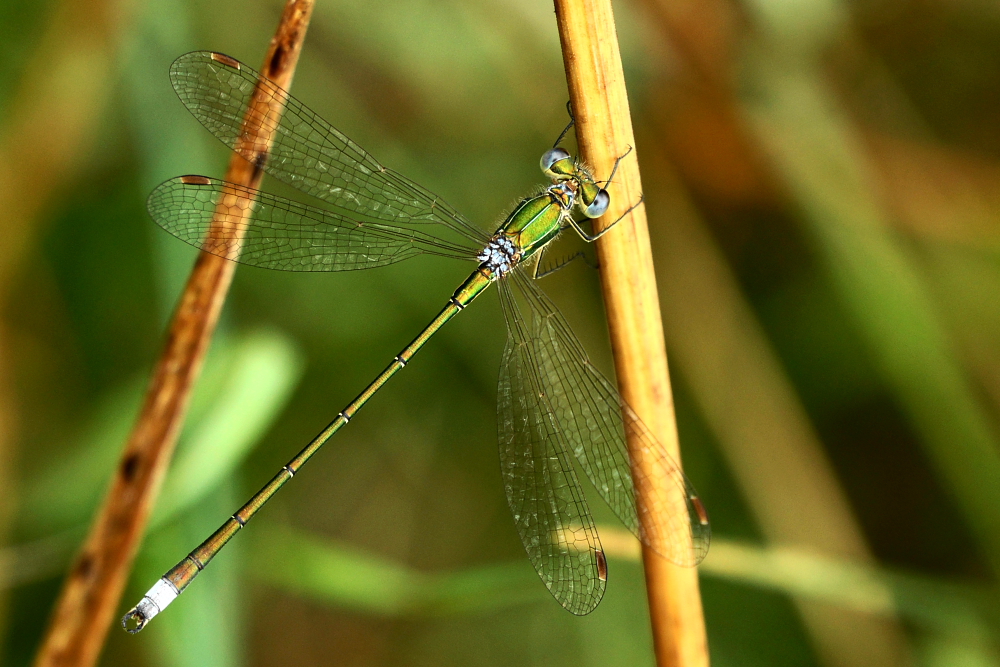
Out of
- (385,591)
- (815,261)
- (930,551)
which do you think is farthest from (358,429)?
(930,551)

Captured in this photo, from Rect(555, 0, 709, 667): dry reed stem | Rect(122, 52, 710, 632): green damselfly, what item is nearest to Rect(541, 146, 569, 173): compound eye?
Rect(122, 52, 710, 632): green damselfly

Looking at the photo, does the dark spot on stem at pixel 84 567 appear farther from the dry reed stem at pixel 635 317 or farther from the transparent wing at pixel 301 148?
the dry reed stem at pixel 635 317

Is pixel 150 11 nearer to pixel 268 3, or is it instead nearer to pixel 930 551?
pixel 268 3

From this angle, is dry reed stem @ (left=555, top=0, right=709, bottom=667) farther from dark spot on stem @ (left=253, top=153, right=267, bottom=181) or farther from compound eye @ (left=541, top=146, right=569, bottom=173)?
dark spot on stem @ (left=253, top=153, right=267, bottom=181)

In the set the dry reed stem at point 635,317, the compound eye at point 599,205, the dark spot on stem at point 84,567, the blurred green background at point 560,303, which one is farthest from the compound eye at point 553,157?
the dark spot on stem at point 84,567

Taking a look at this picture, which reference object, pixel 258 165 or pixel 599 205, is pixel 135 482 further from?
pixel 599 205
